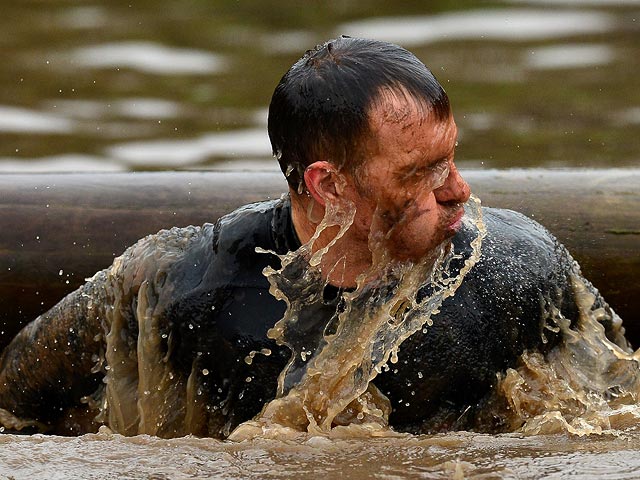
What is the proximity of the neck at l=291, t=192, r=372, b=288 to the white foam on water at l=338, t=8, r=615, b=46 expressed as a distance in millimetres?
6539

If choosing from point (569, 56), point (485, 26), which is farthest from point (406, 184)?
point (485, 26)

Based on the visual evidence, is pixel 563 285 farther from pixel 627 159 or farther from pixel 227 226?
pixel 627 159

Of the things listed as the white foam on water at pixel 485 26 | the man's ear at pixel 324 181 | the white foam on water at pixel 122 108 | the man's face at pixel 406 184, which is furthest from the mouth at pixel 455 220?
the white foam on water at pixel 485 26

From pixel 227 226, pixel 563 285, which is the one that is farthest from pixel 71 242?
pixel 563 285

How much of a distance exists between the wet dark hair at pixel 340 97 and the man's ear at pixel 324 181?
22mm

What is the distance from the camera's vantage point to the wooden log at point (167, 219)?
4.21m

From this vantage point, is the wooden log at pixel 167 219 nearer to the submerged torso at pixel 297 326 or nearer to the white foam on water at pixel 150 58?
the submerged torso at pixel 297 326

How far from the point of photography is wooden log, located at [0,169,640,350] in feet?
13.8

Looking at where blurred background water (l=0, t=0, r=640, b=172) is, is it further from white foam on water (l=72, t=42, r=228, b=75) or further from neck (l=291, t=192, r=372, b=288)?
neck (l=291, t=192, r=372, b=288)

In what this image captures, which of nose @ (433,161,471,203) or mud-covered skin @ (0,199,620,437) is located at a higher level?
nose @ (433,161,471,203)

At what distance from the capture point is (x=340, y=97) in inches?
124

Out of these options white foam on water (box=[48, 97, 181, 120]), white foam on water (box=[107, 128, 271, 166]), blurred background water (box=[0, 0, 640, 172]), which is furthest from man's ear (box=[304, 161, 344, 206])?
white foam on water (box=[48, 97, 181, 120])

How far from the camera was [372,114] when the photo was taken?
10.3ft

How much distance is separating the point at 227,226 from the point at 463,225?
0.58m
